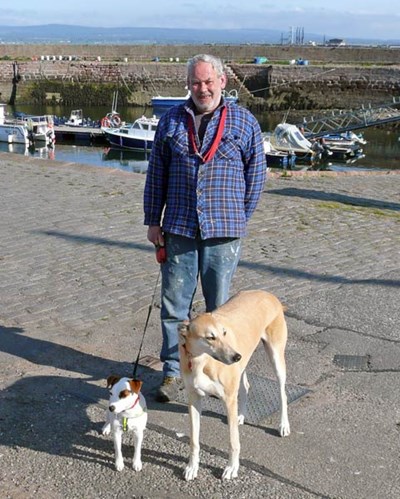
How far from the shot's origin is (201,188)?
15.0 feet

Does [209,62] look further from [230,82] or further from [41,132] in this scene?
[230,82]

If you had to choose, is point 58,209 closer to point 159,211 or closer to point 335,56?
point 159,211

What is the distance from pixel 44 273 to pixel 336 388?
12.1 ft

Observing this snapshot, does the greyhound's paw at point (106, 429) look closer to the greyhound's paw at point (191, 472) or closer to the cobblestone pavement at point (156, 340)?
the cobblestone pavement at point (156, 340)

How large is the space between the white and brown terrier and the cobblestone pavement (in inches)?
4.4

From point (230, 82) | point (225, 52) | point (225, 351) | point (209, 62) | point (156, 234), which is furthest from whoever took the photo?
point (225, 52)

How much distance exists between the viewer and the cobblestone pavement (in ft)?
13.1

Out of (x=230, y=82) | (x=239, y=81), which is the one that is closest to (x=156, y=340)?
(x=239, y=81)

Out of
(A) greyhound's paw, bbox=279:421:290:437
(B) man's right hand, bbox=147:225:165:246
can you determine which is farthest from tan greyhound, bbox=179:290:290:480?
(B) man's right hand, bbox=147:225:165:246

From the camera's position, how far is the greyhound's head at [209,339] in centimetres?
363

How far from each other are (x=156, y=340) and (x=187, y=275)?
134 centimetres

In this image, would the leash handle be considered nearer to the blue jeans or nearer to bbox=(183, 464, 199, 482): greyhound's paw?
the blue jeans

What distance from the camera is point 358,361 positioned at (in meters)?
5.67

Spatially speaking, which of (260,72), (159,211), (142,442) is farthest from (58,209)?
(260,72)
